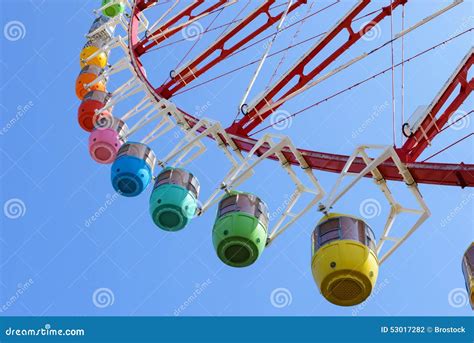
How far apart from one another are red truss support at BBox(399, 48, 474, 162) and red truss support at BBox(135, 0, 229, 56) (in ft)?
30.4

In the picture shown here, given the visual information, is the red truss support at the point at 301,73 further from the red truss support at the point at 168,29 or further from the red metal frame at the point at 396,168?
the red truss support at the point at 168,29

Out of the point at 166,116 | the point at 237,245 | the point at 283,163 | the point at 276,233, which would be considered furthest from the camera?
the point at 166,116

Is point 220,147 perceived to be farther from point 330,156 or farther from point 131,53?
point 131,53

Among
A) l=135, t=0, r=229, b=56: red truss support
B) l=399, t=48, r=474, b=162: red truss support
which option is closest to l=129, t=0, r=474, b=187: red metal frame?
l=399, t=48, r=474, b=162: red truss support

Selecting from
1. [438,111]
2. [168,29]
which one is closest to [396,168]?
[438,111]

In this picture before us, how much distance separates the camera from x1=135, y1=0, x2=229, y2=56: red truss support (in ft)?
56.3

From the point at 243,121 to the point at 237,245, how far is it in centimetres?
347

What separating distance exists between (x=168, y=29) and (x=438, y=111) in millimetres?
10064

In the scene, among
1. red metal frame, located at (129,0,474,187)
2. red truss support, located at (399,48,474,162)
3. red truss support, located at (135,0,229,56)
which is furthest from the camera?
red truss support, located at (135,0,229,56)

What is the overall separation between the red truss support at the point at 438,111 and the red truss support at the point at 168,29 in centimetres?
927

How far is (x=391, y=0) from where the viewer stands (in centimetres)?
1284

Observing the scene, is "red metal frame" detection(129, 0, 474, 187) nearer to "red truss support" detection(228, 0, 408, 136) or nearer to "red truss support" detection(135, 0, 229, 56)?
"red truss support" detection(228, 0, 408, 136)

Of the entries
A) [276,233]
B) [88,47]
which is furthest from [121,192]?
[88,47]

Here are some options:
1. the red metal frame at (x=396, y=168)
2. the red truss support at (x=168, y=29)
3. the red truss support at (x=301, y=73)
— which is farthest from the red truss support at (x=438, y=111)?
the red truss support at (x=168, y=29)
